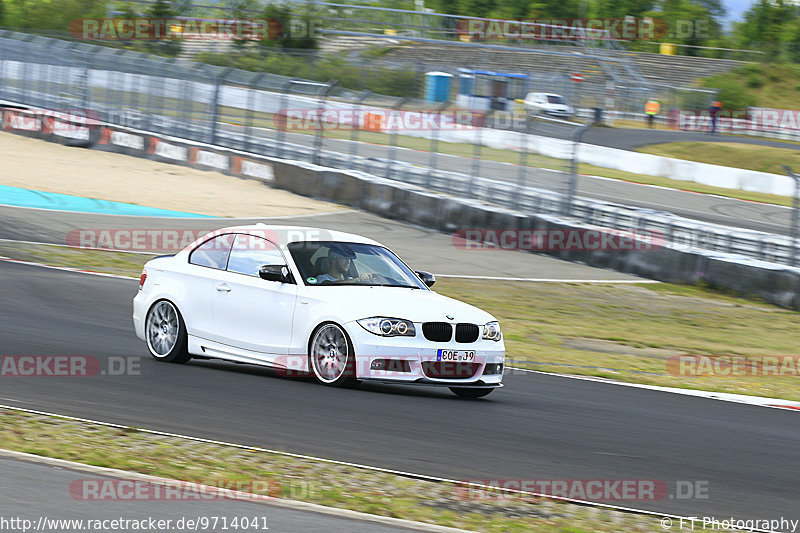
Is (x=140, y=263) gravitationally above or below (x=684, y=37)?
below

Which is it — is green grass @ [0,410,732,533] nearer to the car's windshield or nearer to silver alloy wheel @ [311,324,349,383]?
silver alloy wheel @ [311,324,349,383]

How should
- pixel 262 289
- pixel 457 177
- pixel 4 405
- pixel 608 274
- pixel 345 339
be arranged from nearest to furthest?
pixel 4 405 < pixel 345 339 < pixel 262 289 < pixel 608 274 < pixel 457 177

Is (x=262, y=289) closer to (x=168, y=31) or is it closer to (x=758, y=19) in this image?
(x=168, y=31)

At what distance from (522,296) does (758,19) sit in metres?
77.6

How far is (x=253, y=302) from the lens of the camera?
9703mm

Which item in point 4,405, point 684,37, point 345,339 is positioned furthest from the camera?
point 684,37

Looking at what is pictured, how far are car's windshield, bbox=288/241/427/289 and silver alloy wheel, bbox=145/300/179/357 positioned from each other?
4.59ft

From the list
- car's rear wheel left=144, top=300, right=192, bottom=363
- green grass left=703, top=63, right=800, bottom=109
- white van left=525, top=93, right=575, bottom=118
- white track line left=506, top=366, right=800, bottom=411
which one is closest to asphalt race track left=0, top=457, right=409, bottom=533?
car's rear wheel left=144, top=300, right=192, bottom=363

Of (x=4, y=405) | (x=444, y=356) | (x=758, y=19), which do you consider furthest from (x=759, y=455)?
(x=758, y=19)

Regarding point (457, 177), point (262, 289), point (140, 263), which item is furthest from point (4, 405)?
point (457, 177)

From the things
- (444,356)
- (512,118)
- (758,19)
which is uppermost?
(758,19)

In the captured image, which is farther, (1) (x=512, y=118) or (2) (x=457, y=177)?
(2) (x=457, y=177)

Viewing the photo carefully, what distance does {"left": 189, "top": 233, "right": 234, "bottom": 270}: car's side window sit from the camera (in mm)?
10141

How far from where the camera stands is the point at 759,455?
7.91 meters
